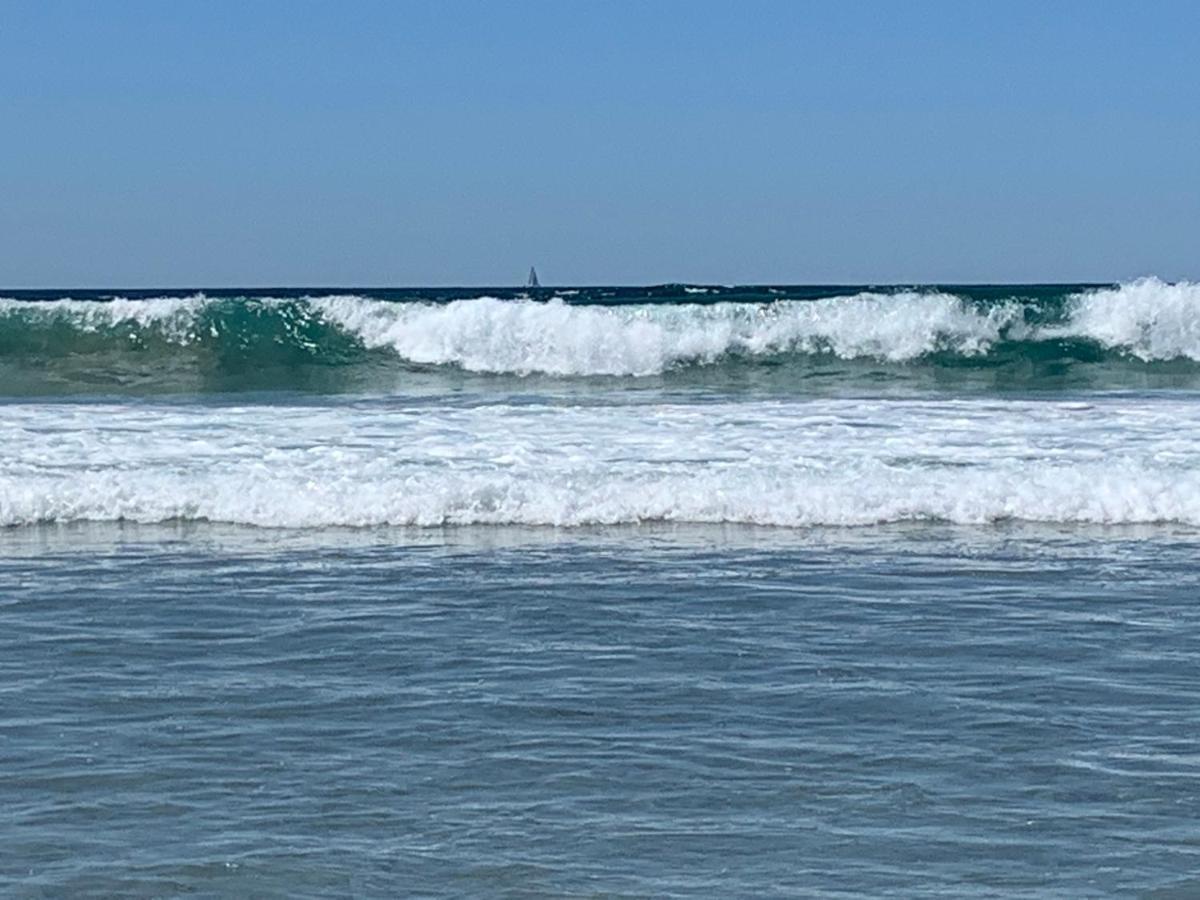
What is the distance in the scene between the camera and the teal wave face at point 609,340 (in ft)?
76.3

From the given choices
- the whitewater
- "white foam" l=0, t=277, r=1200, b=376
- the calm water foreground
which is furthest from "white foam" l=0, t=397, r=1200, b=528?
"white foam" l=0, t=277, r=1200, b=376

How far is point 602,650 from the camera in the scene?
5805 mm

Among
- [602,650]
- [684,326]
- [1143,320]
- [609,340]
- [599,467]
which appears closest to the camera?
[602,650]

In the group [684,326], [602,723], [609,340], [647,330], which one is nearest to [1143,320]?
[684,326]

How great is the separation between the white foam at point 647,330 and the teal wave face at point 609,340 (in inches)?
1.0

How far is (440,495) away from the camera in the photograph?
29.9 feet

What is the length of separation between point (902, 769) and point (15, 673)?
2.65m

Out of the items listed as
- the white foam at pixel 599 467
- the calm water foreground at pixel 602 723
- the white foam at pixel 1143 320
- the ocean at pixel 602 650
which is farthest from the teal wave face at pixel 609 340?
the calm water foreground at pixel 602 723

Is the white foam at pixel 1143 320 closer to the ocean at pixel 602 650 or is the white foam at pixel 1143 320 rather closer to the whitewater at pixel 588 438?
the whitewater at pixel 588 438

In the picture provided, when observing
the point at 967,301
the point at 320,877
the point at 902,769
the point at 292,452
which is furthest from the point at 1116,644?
the point at 967,301

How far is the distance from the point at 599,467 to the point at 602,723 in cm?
503

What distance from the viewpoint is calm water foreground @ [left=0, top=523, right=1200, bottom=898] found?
3754mm

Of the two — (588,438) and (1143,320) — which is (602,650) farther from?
(1143,320)

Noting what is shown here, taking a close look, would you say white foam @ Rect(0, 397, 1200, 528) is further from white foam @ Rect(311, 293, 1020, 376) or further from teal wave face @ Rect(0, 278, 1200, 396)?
white foam @ Rect(311, 293, 1020, 376)
